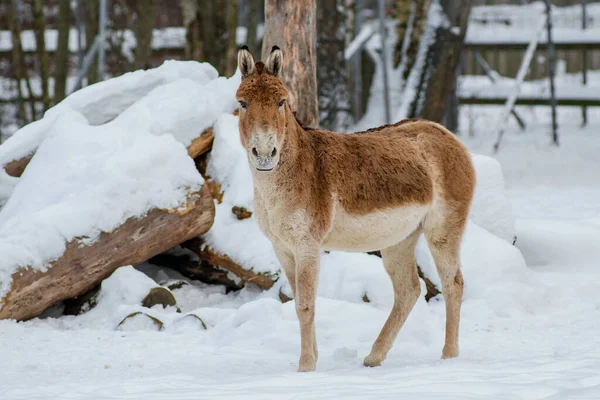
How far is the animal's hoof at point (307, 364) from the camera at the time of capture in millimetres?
5199

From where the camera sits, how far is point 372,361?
5.50 metres

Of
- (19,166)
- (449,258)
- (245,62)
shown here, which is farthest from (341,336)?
(19,166)

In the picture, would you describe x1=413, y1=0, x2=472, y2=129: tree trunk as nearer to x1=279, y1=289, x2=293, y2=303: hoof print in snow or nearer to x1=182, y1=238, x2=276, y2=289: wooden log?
x1=182, y1=238, x2=276, y2=289: wooden log

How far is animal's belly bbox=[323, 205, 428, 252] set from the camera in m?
5.27

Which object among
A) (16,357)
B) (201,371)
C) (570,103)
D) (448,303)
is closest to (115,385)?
(201,371)

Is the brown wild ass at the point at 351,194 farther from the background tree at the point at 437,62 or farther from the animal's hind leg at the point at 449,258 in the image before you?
the background tree at the point at 437,62

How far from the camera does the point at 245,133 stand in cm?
485

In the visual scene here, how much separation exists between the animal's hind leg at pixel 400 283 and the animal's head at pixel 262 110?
1303 millimetres

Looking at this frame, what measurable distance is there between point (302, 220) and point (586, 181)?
924 centimetres

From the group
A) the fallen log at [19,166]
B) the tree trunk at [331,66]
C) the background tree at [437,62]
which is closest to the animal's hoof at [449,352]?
the fallen log at [19,166]

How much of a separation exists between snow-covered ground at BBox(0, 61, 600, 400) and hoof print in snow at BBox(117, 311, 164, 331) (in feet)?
0.08

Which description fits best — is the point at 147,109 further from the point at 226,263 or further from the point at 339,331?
the point at 339,331

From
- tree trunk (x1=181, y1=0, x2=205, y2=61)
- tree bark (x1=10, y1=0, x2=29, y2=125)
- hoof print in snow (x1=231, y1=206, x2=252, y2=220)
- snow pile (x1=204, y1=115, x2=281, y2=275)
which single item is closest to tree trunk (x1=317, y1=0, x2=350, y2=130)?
tree trunk (x1=181, y1=0, x2=205, y2=61)

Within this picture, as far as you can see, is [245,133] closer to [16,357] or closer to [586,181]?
[16,357]
